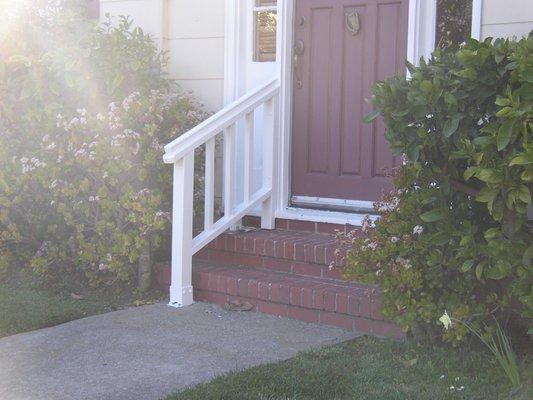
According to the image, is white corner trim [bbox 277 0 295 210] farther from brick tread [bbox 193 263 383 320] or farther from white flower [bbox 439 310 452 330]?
white flower [bbox 439 310 452 330]

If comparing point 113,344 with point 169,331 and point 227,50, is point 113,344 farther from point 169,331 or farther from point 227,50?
point 227,50

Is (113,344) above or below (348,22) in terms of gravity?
below

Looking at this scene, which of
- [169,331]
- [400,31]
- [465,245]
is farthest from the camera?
[400,31]

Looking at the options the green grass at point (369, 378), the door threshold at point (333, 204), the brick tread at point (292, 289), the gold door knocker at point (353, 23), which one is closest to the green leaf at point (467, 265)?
the green grass at point (369, 378)

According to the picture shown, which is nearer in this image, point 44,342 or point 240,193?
point 44,342

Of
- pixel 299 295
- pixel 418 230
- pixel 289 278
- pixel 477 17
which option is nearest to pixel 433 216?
pixel 418 230

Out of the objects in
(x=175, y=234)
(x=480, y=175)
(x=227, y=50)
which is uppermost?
(x=227, y=50)

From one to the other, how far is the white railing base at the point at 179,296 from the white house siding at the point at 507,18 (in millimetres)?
2734

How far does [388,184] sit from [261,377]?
100 inches

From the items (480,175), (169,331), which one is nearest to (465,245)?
(480,175)

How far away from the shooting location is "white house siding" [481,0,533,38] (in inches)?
220

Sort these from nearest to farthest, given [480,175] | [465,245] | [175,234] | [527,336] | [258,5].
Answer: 1. [480,175]
2. [465,245]
3. [527,336]
4. [175,234]
5. [258,5]

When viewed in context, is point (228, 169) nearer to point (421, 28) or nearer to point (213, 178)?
point (213, 178)

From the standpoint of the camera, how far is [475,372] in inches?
177
